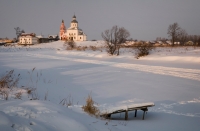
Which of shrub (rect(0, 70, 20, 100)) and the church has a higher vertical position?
the church

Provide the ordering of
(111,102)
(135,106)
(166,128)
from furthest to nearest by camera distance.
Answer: (111,102) → (135,106) → (166,128)

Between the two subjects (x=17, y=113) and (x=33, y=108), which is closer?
(x=17, y=113)

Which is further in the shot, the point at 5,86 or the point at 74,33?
the point at 74,33

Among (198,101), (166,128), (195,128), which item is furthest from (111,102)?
(198,101)

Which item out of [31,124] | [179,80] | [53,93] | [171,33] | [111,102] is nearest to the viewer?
[31,124]

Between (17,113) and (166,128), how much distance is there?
13.5 ft

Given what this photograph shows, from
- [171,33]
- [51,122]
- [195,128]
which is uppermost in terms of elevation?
[171,33]

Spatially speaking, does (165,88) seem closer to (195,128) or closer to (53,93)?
(195,128)

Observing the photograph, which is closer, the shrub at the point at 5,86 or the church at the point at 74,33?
the shrub at the point at 5,86

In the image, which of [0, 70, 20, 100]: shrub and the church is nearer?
[0, 70, 20, 100]: shrub

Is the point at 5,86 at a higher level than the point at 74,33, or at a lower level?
lower

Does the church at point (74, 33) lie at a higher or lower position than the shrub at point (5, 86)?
higher

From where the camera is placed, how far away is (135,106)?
5.60 m

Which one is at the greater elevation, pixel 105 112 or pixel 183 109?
pixel 105 112
